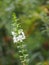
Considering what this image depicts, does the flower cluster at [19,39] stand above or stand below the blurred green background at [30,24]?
below

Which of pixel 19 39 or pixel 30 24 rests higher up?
pixel 30 24

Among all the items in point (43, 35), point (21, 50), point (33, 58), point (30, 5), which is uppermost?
point (30, 5)

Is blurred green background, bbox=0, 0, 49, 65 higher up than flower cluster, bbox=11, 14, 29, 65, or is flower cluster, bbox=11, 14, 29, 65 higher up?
blurred green background, bbox=0, 0, 49, 65

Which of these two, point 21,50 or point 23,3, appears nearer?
point 21,50

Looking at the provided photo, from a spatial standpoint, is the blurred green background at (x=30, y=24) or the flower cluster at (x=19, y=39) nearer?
the flower cluster at (x=19, y=39)

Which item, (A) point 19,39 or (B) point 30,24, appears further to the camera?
(B) point 30,24

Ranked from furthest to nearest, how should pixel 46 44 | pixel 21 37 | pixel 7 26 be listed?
pixel 46 44, pixel 7 26, pixel 21 37

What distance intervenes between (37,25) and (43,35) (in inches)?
5.2

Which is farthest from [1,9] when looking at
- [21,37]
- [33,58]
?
[21,37]

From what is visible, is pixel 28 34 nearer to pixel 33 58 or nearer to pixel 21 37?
pixel 33 58

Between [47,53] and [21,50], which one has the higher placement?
[47,53]

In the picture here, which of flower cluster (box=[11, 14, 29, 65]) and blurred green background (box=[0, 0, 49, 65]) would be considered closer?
flower cluster (box=[11, 14, 29, 65])

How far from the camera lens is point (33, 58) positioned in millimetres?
3699

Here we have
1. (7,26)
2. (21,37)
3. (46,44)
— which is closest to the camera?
(21,37)
